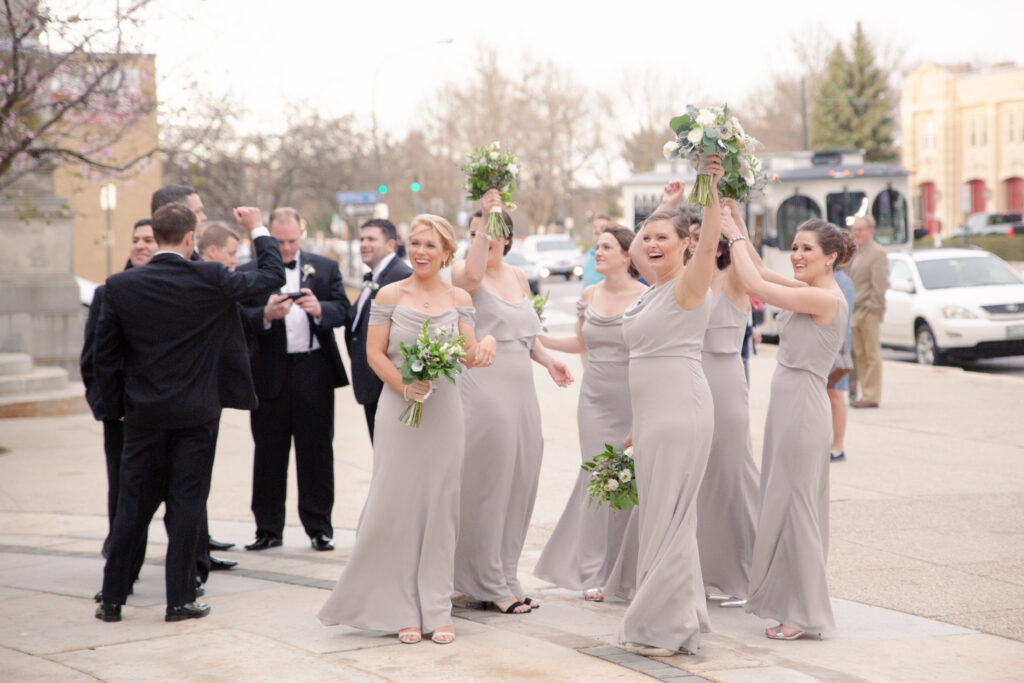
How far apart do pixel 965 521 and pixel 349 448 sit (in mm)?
6258

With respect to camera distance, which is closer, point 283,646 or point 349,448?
point 283,646

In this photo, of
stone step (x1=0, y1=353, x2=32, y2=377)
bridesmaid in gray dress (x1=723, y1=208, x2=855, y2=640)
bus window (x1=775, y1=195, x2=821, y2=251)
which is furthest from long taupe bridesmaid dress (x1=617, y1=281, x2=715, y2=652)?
bus window (x1=775, y1=195, x2=821, y2=251)

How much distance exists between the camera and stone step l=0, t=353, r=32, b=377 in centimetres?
1622

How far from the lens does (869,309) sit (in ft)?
46.0

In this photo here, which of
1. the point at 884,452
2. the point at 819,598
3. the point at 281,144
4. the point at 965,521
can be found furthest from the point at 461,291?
the point at 281,144

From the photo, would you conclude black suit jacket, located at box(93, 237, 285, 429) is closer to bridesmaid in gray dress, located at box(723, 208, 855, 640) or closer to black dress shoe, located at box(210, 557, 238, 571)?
black dress shoe, located at box(210, 557, 238, 571)

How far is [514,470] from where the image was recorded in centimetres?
648

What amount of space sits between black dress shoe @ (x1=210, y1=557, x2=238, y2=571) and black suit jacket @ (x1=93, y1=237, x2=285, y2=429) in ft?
4.92

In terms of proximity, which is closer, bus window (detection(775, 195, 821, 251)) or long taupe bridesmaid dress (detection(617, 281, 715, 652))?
long taupe bridesmaid dress (detection(617, 281, 715, 652))

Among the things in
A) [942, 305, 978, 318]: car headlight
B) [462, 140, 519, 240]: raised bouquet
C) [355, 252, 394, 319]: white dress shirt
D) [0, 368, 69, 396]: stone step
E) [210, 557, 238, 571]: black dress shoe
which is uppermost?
[462, 140, 519, 240]: raised bouquet

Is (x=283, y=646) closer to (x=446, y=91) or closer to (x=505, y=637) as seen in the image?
(x=505, y=637)

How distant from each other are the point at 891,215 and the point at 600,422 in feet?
64.2

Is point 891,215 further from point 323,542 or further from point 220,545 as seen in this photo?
point 220,545

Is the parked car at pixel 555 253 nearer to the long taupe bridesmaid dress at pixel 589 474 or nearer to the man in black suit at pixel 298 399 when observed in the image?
the man in black suit at pixel 298 399
